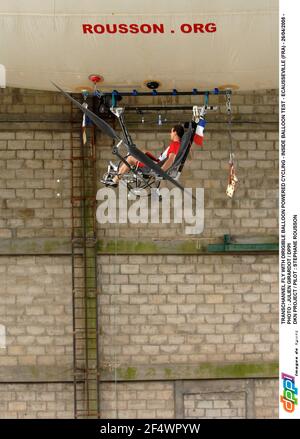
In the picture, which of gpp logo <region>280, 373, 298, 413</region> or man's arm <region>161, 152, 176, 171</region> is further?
man's arm <region>161, 152, 176, 171</region>

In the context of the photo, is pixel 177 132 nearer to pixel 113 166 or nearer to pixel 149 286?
pixel 113 166

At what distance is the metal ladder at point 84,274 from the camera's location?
6.23 m

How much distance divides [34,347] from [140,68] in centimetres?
480

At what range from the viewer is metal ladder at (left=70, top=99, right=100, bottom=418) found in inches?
245

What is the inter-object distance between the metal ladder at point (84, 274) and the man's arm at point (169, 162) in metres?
2.12

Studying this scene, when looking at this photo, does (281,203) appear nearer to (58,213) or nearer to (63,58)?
(63,58)

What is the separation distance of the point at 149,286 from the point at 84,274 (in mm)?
1112

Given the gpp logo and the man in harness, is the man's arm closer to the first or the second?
the man in harness

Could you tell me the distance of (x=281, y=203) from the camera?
311 cm

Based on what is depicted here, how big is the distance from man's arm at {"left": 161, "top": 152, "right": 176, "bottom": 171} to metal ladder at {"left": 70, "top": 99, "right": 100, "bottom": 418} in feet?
6.95

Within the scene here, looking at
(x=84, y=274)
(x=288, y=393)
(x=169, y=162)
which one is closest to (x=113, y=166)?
(x=169, y=162)

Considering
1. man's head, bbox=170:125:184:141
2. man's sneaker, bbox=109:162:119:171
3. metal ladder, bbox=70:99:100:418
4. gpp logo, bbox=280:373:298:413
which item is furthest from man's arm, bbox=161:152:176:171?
gpp logo, bbox=280:373:298:413

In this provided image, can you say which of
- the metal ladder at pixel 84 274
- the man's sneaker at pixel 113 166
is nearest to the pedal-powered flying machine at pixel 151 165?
the man's sneaker at pixel 113 166

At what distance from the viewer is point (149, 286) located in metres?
6.38
